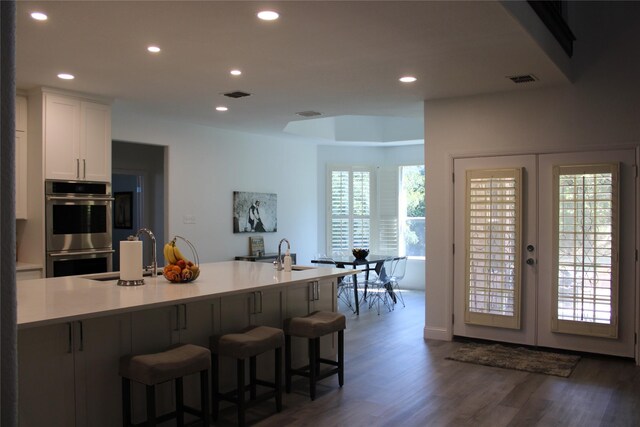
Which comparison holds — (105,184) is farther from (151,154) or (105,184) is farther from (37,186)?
(151,154)

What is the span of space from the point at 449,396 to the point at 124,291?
2512mm

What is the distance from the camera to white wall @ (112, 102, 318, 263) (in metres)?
7.39

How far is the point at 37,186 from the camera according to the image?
559 cm

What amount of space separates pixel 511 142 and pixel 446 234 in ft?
3.84

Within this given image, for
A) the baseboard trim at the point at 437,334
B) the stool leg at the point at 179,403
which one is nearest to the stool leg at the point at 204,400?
the stool leg at the point at 179,403

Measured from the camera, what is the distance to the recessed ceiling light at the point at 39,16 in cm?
345

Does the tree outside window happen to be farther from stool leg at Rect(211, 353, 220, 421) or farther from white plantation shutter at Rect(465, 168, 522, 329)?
stool leg at Rect(211, 353, 220, 421)

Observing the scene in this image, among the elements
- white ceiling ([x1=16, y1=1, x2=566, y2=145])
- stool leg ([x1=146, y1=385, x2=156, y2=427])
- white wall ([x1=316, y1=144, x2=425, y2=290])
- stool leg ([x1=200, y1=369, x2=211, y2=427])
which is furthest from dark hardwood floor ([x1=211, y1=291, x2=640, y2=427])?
white wall ([x1=316, y1=144, x2=425, y2=290])

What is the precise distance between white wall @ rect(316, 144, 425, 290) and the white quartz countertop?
17.0 feet

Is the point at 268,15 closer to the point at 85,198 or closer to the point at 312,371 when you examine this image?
the point at 312,371

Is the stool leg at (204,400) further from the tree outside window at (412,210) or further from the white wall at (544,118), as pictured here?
the tree outside window at (412,210)

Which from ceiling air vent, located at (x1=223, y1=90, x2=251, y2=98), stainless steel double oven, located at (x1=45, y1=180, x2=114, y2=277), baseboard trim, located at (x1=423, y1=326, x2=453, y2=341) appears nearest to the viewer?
stainless steel double oven, located at (x1=45, y1=180, x2=114, y2=277)

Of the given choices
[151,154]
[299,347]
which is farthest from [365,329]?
[151,154]

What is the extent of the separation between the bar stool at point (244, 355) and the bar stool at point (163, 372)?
0.86 feet
